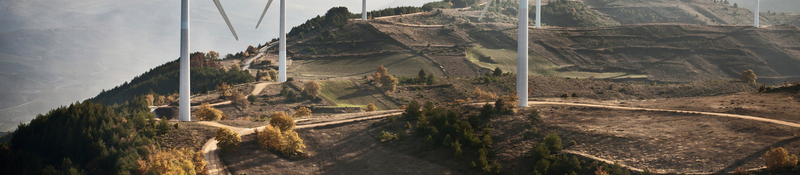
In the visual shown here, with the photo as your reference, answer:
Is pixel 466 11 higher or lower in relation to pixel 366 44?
higher

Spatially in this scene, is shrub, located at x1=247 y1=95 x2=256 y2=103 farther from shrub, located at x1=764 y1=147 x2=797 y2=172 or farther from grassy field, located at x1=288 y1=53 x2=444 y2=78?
shrub, located at x1=764 y1=147 x2=797 y2=172

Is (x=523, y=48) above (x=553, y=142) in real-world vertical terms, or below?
above

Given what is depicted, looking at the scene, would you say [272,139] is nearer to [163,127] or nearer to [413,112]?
[163,127]

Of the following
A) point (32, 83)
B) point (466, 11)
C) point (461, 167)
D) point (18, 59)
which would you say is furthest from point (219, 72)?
point (18, 59)

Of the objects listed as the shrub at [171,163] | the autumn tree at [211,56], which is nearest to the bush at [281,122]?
the shrub at [171,163]

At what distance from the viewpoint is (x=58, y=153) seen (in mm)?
26938

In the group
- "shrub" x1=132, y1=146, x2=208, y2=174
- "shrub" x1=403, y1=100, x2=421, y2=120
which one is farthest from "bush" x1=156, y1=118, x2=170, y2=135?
"shrub" x1=403, y1=100, x2=421, y2=120

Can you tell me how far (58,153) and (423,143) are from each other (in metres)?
21.5

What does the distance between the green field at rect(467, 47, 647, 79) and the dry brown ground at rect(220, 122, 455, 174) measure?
226ft

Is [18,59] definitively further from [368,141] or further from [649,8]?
[649,8]

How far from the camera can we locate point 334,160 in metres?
32.5

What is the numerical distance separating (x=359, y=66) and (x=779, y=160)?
8334 cm

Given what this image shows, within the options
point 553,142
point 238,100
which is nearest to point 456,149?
→ point 553,142

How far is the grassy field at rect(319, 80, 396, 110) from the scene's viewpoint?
70.7 metres
